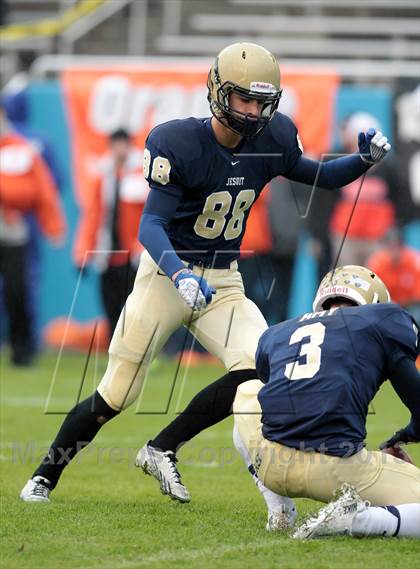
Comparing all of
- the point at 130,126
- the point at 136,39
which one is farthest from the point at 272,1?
the point at 130,126

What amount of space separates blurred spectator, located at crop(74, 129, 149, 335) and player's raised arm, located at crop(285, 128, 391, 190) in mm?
5608

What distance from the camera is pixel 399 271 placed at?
→ 9.97 m

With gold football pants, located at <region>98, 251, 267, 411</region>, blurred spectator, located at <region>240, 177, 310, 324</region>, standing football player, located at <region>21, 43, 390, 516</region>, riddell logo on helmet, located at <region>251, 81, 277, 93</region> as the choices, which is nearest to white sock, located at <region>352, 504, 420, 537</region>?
standing football player, located at <region>21, 43, 390, 516</region>

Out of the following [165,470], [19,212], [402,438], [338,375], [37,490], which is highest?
[338,375]

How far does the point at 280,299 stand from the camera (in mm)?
10102

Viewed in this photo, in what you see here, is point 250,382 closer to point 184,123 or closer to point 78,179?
point 184,123

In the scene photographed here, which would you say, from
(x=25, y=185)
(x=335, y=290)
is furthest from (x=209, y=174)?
(x=25, y=185)

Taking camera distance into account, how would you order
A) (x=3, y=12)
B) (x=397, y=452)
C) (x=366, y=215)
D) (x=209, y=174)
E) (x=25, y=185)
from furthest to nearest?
(x=3, y=12)
(x=25, y=185)
(x=366, y=215)
(x=209, y=174)
(x=397, y=452)

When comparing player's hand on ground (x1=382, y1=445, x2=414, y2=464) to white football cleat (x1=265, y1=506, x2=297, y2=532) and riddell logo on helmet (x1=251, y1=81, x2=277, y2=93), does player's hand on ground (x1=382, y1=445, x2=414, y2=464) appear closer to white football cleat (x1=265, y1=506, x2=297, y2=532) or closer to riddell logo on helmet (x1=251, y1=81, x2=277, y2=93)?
white football cleat (x1=265, y1=506, x2=297, y2=532)

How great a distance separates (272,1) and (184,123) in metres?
9.07

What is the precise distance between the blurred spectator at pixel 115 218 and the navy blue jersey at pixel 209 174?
5700 millimetres

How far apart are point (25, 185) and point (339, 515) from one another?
7.38 m

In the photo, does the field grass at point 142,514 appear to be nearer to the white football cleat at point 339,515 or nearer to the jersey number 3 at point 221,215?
the white football cleat at point 339,515

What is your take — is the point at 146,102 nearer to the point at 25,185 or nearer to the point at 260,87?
the point at 25,185
